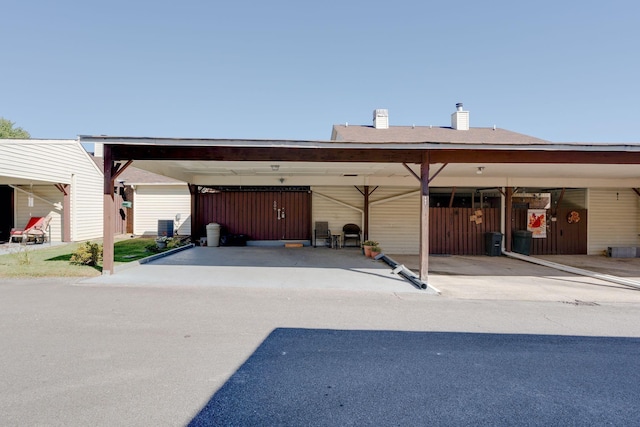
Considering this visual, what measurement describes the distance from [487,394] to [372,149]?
202 inches

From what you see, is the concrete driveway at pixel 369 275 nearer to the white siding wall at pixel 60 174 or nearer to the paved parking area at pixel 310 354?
the paved parking area at pixel 310 354

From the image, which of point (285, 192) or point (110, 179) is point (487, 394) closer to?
point (110, 179)

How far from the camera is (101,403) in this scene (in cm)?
253

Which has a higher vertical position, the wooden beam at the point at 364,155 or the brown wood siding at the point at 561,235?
the wooden beam at the point at 364,155

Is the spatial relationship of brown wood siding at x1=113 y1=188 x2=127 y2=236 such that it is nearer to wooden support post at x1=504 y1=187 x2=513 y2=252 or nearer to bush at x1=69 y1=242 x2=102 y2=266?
bush at x1=69 y1=242 x2=102 y2=266

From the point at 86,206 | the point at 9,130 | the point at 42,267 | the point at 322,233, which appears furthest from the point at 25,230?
the point at 9,130

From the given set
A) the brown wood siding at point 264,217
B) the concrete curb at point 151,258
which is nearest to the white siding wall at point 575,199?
the brown wood siding at point 264,217

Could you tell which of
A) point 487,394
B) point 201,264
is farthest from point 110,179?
point 487,394

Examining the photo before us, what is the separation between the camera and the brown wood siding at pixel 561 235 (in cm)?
1270

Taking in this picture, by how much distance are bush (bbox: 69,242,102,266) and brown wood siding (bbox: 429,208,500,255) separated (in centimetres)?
1070

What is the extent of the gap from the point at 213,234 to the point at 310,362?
10.2 m

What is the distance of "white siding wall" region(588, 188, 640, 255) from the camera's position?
505 inches

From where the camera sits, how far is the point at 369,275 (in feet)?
25.4

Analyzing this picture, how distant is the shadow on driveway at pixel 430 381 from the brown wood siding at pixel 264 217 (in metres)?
9.45
